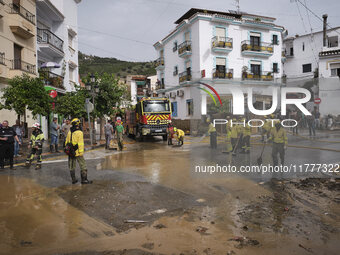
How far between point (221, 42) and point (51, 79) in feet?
52.7

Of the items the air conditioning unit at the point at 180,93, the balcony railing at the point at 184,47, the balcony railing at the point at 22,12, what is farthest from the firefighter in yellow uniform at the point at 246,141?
the balcony railing at the point at 184,47

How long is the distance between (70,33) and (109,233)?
24.8 m

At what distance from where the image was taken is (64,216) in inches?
195

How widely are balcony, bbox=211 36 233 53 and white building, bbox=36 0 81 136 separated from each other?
13.4 meters

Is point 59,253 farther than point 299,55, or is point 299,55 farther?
point 299,55

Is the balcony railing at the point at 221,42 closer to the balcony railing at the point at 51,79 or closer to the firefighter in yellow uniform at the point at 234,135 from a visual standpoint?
the balcony railing at the point at 51,79

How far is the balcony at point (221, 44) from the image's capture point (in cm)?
2708

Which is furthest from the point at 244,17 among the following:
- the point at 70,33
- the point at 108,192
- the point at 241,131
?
the point at 108,192

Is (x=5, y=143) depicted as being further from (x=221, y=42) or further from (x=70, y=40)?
(x=221, y=42)

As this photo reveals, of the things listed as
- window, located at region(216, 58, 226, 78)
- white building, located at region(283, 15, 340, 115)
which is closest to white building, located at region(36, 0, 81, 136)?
window, located at region(216, 58, 226, 78)

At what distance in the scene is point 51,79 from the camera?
20.8 meters

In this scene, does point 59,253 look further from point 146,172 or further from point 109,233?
point 146,172

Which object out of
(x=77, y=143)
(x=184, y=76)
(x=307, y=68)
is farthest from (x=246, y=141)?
(x=307, y=68)

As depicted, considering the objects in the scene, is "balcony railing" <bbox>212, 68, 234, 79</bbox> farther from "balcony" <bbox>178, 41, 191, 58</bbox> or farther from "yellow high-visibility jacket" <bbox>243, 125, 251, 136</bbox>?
"yellow high-visibility jacket" <bbox>243, 125, 251, 136</bbox>
